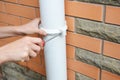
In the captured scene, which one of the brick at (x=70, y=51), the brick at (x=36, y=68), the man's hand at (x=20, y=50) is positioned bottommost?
the brick at (x=36, y=68)

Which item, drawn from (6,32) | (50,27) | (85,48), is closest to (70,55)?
(85,48)

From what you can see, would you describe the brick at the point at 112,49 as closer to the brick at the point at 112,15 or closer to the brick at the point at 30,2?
the brick at the point at 112,15

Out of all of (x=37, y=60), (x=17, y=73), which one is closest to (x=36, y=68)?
(x=37, y=60)

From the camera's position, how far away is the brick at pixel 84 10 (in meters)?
1.02

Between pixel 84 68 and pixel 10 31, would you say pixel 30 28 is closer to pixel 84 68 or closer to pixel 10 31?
pixel 10 31

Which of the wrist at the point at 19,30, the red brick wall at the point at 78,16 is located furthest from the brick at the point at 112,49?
the wrist at the point at 19,30

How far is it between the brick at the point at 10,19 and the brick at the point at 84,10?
15.7 inches

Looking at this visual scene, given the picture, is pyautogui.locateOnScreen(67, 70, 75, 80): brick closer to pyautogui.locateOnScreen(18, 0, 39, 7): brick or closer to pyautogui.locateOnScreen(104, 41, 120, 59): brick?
pyautogui.locateOnScreen(104, 41, 120, 59): brick

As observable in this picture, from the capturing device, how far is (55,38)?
3.54ft

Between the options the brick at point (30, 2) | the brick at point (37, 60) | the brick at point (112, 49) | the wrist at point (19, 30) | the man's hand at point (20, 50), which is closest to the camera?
the man's hand at point (20, 50)

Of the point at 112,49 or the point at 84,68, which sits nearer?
the point at 112,49

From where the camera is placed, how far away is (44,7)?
1.03 meters

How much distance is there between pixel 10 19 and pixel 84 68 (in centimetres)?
58

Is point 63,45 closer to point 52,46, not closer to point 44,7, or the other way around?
point 52,46
